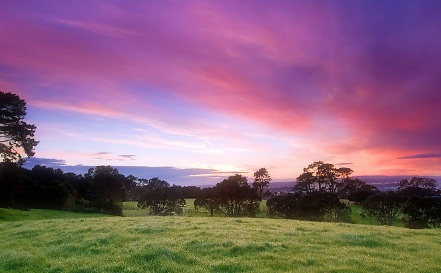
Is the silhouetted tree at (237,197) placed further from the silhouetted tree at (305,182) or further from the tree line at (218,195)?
the silhouetted tree at (305,182)

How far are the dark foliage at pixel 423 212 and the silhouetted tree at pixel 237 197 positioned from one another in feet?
129

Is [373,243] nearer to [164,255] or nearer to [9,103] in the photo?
[164,255]

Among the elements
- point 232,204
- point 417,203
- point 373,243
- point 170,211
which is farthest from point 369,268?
point 170,211

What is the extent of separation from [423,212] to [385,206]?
26.8 feet

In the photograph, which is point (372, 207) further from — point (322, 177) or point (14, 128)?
point (14, 128)

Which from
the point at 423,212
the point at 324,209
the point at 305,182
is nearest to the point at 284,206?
the point at 324,209

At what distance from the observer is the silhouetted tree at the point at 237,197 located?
81125mm

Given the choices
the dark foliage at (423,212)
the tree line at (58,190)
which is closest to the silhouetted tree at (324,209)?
the dark foliage at (423,212)

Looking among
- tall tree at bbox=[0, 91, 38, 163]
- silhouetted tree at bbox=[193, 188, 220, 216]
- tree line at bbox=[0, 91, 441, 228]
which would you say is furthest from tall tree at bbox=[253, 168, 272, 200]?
tall tree at bbox=[0, 91, 38, 163]

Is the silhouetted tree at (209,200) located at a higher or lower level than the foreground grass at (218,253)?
lower

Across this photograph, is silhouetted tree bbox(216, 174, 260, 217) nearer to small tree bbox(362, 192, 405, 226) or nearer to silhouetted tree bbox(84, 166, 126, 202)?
small tree bbox(362, 192, 405, 226)

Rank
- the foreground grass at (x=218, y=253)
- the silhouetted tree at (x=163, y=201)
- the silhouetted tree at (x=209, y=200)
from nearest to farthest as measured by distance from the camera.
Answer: the foreground grass at (x=218, y=253)
the silhouetted tree at (x=209, y=200)
the silhouetted tree at (x=163, y=201)

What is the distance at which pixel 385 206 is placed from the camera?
2498 inches

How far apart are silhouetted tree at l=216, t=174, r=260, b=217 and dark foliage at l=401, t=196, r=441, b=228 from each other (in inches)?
1547
